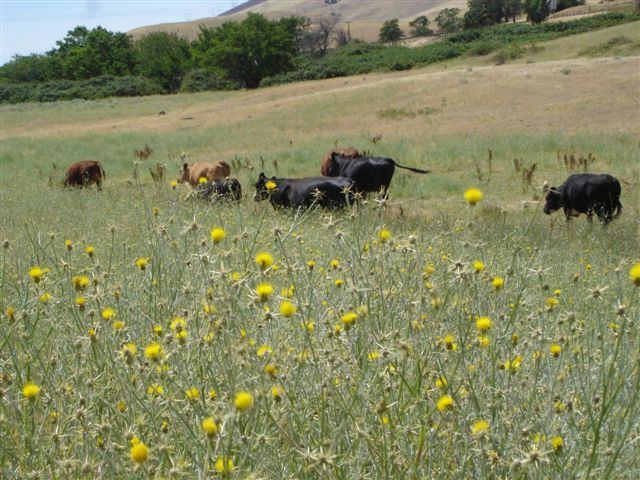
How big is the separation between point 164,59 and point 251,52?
46.1ft

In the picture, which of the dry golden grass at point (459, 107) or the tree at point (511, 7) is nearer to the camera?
the dry golden grass at point (459, 107)

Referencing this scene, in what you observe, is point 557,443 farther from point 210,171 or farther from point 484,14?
point 484,14

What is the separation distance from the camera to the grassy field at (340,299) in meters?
2.04

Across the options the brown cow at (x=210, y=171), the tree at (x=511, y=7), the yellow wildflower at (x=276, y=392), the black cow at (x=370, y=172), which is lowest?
the black cow at (x=370, y=172)

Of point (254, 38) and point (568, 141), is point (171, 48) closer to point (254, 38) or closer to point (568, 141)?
point (254, 38)

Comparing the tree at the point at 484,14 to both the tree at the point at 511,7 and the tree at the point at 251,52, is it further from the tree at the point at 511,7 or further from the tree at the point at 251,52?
the tree at the point at 251,52

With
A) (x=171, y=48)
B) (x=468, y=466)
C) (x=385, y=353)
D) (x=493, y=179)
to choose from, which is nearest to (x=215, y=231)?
(x=385, y=353)

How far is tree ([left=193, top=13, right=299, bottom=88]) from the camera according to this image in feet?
182

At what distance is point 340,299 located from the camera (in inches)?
142

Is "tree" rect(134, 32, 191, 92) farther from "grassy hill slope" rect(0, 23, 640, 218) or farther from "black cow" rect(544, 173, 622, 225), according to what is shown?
"black cow" rect(544, 173, 622, 225)

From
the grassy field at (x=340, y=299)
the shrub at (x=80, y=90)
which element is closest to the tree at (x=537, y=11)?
the shrub at (x=80, y=90)

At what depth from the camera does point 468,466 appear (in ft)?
7.27

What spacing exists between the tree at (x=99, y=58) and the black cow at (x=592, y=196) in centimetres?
6880

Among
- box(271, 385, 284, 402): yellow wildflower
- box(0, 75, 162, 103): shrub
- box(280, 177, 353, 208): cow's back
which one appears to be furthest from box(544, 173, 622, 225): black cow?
box(0, 75, 162, 103): shrub
